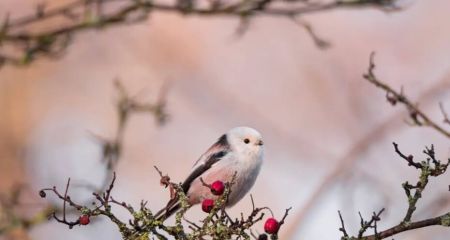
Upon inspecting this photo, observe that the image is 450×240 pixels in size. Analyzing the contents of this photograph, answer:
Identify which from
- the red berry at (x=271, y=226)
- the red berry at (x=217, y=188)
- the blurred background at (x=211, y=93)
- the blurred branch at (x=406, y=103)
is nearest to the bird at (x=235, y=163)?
the blurred branch at (x=406, y=103)

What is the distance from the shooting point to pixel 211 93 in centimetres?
963

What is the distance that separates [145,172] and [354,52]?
2.33m

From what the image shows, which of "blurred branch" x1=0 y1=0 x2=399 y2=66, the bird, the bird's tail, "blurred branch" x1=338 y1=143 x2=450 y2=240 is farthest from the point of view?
"blurred branch" x1=0 y1=0 x2=399 y2=66

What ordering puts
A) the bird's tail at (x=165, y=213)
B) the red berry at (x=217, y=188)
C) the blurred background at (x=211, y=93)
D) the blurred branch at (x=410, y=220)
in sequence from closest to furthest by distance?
the blurred branch at (x=410, y=220), the bird's tail at (x=165, y=213), the red berry at (x=217, y=188), the blurred background at (x=211, y=93)

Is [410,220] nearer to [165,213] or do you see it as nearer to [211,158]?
[165,213]

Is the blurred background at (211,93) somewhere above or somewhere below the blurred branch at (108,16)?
above

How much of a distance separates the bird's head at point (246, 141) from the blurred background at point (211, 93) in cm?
352

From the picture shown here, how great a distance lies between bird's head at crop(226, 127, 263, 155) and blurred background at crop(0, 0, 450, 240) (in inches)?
139

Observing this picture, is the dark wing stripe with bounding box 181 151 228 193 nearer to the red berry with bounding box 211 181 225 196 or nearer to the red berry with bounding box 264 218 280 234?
the red berry with bounding box 211 181 225 196

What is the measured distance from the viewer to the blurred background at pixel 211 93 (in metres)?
8.51

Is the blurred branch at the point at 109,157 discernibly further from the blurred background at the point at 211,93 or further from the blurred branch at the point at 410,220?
the blurred background at the point at 211,93

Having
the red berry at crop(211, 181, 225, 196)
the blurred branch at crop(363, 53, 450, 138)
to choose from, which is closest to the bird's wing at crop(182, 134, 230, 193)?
the blurred branch at crop(363, 53, 450, 138)

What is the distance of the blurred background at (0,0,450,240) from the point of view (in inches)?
335

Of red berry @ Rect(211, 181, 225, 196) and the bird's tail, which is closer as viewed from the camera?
the bird's tail
